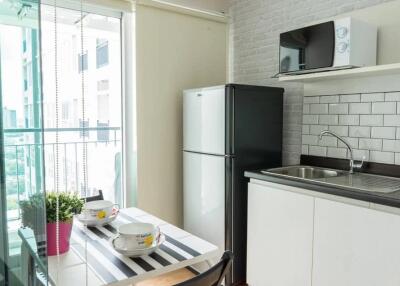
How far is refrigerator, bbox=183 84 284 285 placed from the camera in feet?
8.27

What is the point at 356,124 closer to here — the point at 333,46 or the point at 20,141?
→ the point at 333,46

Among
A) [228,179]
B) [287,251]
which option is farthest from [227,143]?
[287,251]

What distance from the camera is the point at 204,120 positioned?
2.73 m

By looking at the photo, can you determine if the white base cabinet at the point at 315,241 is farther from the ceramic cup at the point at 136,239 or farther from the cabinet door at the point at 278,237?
the ceramic cup at the point at 136,239

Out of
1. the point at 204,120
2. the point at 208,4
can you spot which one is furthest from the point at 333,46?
the point at 208,4

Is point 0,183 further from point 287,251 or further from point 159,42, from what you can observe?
point 159,42

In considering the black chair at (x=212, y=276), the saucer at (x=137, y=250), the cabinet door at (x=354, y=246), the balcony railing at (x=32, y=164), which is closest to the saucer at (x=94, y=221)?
the saucer at (x=137, y=250)

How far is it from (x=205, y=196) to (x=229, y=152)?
477 millimetres

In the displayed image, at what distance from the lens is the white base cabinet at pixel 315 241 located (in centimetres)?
168

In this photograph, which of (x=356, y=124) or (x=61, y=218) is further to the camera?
(x=356, y=124)

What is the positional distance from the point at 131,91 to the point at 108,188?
2.87 ft

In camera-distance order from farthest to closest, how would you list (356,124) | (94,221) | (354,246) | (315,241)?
1. (356,124)
2. (315,241)
3. (354,246)
4. (94,221)

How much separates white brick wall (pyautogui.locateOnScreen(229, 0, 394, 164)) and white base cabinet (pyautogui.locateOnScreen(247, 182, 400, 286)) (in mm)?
706

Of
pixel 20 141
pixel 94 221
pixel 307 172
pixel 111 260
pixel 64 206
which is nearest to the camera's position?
pixel 20 141
